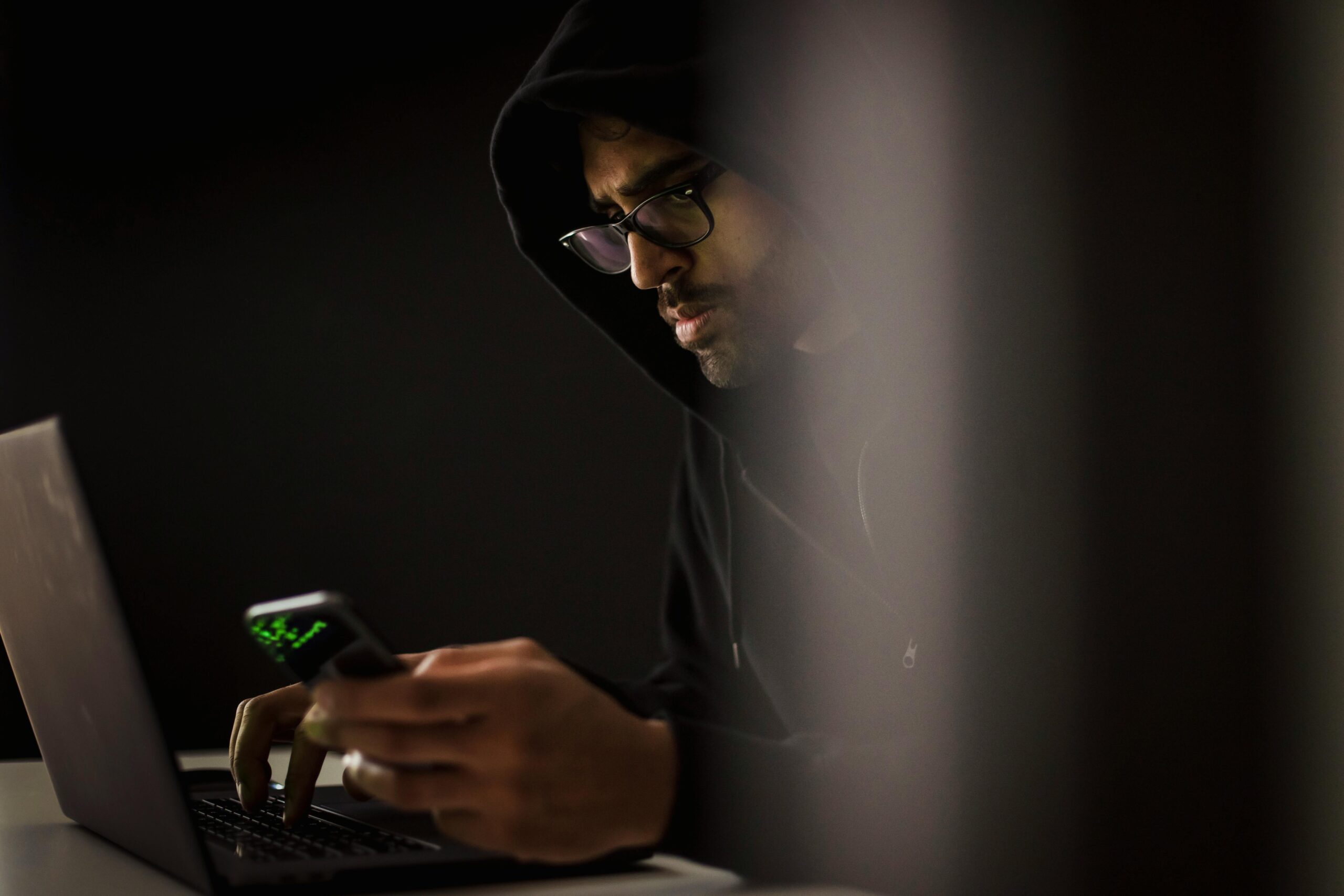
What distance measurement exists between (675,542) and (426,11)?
1872 mm

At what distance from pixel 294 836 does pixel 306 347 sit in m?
2.13

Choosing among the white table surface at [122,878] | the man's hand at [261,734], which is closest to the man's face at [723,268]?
the man's hand at [261,734]

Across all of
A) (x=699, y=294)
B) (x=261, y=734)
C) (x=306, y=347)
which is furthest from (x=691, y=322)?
(x=306, y=347)

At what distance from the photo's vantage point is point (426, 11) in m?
2.81

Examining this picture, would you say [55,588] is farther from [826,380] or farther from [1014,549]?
[826,380]

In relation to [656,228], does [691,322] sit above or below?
below

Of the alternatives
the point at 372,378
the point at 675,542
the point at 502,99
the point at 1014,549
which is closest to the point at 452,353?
the point at 372,378

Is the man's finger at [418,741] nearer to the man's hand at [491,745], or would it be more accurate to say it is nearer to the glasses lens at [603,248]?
the man's hand at [491,745]

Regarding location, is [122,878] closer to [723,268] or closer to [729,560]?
[729,560]

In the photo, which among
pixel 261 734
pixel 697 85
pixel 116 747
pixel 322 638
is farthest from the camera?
pixel 697 85

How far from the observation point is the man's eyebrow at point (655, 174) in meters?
1.28

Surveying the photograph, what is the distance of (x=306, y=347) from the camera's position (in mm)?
2723

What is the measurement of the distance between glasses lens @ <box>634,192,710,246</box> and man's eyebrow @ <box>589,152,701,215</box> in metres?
0.03

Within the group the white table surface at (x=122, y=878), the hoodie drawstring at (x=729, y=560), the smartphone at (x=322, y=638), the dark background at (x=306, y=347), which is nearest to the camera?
the smartphone at (x=322, y=638)
